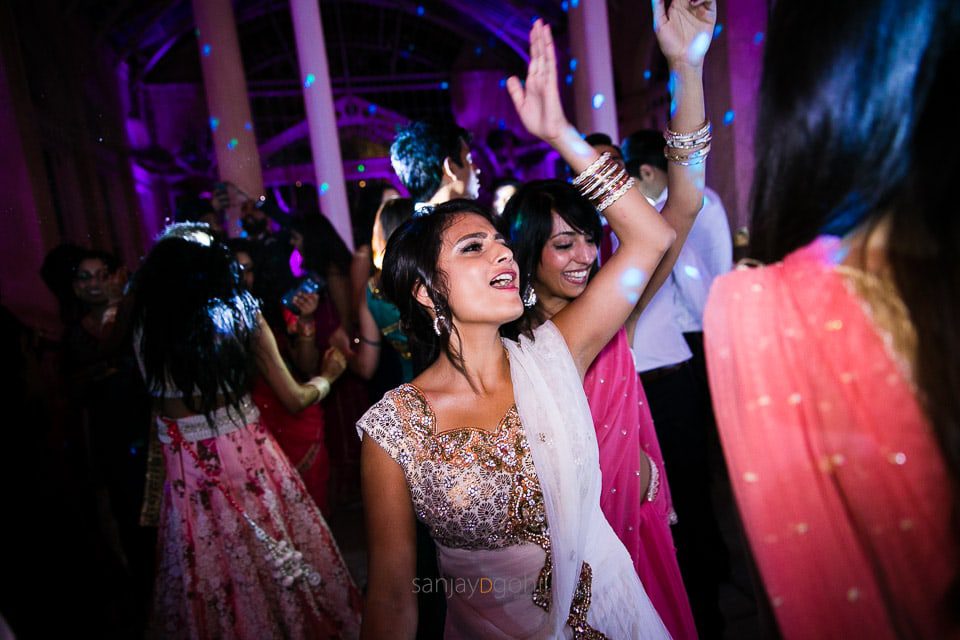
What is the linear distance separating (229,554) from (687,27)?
213cm

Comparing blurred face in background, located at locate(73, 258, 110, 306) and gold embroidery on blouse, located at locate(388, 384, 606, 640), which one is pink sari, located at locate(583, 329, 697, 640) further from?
blurred face in background, located at locate(73, 258, 110, 306)

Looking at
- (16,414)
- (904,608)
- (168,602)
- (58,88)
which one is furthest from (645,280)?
(58,88)

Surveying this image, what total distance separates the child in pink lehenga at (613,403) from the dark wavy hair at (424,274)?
22 centimetres

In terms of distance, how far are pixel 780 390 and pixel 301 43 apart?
454cm

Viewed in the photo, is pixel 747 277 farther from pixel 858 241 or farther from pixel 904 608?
pixel 904 608

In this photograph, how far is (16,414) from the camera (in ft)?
5.14

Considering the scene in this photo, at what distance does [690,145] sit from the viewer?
4.14 ft

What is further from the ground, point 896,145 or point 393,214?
point 393,214

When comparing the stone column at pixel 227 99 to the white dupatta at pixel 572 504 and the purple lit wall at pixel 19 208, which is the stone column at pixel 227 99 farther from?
the white dupatta at pixel 572 504

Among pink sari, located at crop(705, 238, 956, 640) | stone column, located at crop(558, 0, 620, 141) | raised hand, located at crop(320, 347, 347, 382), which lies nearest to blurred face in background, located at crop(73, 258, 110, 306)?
raised hand, located at crop(320, 347, 347, 382)

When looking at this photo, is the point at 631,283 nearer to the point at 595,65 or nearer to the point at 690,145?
the point at 690,145

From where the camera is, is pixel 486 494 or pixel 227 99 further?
pixel 227 99

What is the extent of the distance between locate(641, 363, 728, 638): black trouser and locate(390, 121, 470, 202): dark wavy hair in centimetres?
111

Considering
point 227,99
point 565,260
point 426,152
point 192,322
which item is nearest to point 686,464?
point 565,260
